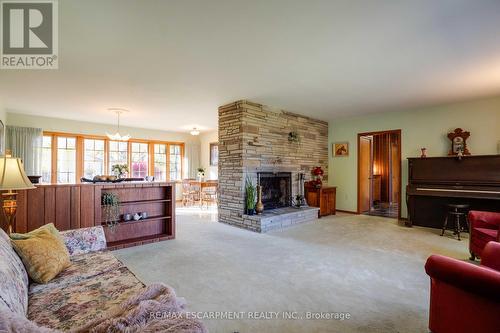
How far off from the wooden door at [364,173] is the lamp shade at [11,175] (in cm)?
660

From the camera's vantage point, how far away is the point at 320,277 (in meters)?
2.70

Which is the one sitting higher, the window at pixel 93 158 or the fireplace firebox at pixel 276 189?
the window at pixel 93 158

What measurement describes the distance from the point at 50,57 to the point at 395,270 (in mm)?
4918

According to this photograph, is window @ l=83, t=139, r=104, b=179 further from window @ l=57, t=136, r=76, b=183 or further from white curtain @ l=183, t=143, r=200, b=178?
white curtain @ l=183, t=143, r=200, b=178

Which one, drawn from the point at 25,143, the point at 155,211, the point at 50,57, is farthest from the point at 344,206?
the point at 25,143

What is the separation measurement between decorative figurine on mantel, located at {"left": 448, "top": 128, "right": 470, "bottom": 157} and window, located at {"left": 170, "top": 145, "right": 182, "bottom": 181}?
26.3 feet

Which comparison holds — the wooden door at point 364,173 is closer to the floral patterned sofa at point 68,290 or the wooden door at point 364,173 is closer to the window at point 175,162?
the floral patterned sofa at point 68,290

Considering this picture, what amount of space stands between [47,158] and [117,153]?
1750mm

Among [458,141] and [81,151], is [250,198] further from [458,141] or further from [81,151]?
[81,151]

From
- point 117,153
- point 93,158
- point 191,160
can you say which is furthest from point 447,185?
point 93,158

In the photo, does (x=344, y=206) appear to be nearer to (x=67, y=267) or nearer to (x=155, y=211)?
(x=155, y=211)

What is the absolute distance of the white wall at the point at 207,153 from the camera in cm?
922

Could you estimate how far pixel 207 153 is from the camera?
9.48 m

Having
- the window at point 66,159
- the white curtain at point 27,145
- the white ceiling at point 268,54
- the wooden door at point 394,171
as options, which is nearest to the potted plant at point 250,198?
the white ceiling at point 268,54
